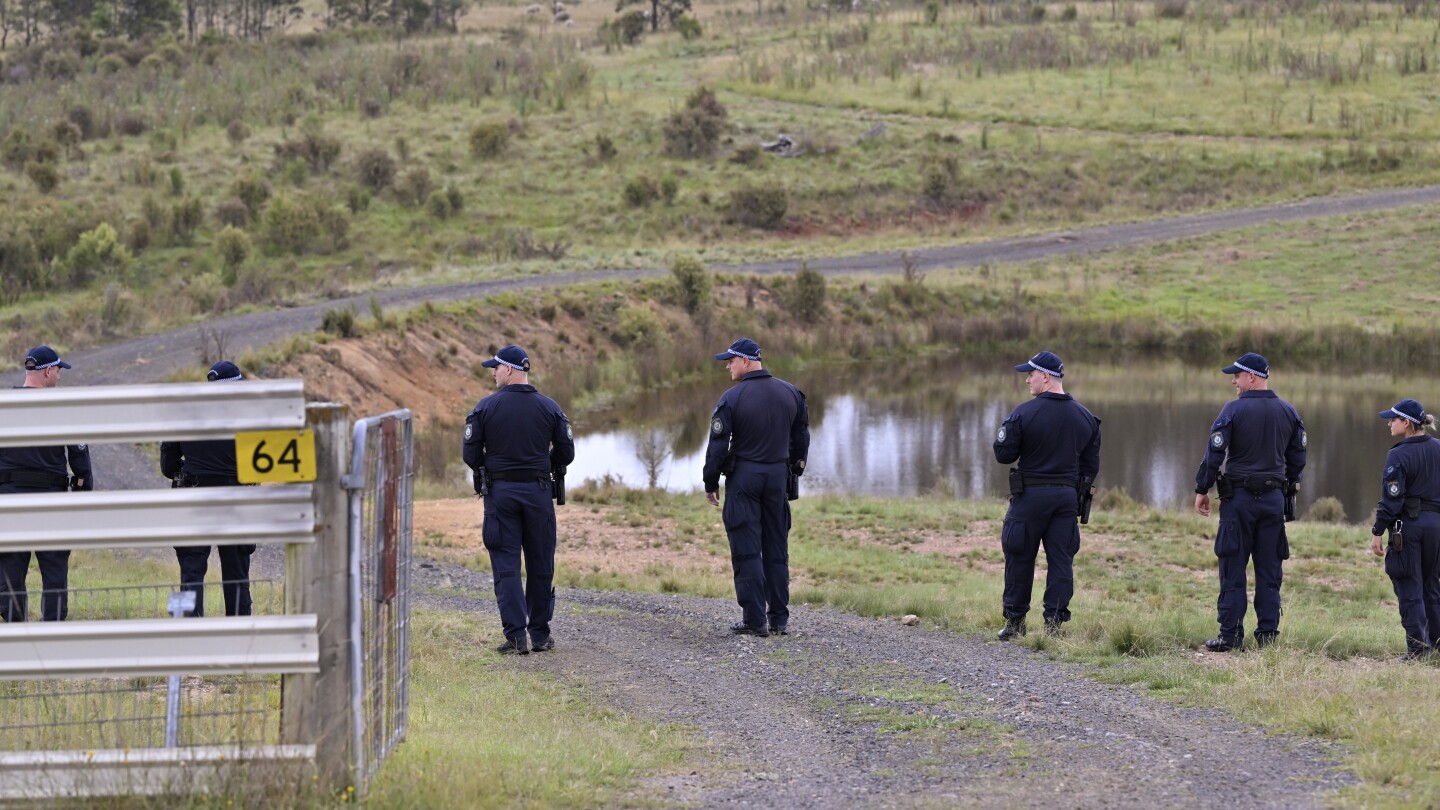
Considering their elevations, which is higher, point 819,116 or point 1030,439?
point 819,116

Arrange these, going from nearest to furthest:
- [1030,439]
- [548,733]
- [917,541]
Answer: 1. [548,733]
2. [1030,439]
3. [917,541]

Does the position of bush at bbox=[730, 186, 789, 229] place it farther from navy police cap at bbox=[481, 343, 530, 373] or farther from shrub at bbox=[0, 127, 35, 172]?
navy police cap at bbox=[481, 343, 530, 373]

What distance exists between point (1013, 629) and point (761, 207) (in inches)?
1499

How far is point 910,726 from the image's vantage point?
307 inches

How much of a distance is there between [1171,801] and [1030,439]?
5.13 meters

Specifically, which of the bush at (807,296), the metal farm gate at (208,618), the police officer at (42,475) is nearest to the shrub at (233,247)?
the bush at (807,296)

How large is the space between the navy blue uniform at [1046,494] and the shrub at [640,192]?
38.6 meters

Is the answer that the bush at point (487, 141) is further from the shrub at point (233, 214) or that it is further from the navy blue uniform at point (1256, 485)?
the navy blue uniform at point (1256, 485)

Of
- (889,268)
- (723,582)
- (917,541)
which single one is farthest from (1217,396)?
(723,582)

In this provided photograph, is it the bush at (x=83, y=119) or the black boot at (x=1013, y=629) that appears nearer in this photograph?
the black boot at (x=1013, y=629)

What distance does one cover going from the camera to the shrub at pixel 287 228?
144 feet

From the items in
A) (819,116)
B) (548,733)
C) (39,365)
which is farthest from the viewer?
(819,116)

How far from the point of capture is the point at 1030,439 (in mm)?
11109

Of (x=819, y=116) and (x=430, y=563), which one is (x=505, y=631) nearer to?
(x=430, y=563)
